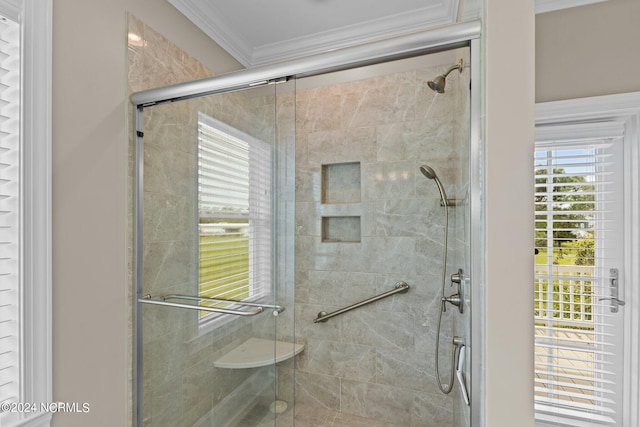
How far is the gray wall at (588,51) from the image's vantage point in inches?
60.5

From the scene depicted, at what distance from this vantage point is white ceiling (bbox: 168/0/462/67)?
1.79 metres

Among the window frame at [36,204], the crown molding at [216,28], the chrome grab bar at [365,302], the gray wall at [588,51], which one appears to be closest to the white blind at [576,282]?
the gray wall at [588,51]

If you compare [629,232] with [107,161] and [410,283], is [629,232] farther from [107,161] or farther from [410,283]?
[107,161]

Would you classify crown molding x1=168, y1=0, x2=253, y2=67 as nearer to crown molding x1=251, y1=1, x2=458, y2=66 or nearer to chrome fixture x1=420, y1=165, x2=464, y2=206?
crown molding x1=251, y1=1, x2=458, y2=66

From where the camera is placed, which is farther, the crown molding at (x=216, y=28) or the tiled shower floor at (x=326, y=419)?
the tiled shower floor at (x=326, y=419)

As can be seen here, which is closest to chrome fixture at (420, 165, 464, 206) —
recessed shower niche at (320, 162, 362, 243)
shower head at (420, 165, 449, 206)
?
shower head at (420, 165, 449, 206)

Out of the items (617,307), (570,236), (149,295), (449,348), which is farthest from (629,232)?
(149,295)

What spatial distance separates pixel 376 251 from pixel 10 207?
1.75m

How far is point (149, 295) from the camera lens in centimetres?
138

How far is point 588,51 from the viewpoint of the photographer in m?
1.60

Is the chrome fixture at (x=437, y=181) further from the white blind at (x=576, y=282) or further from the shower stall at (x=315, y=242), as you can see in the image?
the white blind at (x=576, y=282)

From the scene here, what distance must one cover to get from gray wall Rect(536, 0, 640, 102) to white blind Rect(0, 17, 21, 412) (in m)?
2.31

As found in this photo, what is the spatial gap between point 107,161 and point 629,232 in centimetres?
260

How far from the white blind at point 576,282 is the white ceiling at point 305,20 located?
109 centimetres
